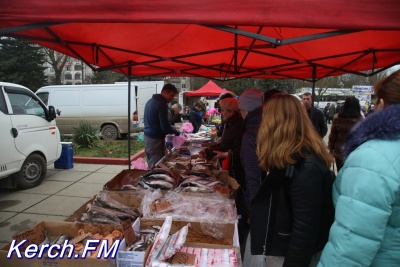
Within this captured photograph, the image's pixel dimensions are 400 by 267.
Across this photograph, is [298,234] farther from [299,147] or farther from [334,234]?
[299,147]

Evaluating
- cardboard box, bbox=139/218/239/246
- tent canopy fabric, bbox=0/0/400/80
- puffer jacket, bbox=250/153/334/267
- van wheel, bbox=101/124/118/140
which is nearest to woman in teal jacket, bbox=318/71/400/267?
puffer jacket, bbox=250/153/334/267

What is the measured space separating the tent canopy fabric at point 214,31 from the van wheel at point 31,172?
294 cm

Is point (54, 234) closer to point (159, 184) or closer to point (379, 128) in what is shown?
point (159, 184)

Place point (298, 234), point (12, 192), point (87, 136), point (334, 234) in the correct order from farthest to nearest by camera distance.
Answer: point (87, 136)
point (12, 192)
point (298, 234)
point (334, 234)

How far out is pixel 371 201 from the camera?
1.17 meters

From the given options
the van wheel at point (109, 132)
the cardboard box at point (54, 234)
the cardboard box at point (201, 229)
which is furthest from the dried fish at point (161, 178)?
the van wheel at point (109, 132)

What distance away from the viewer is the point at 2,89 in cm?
540

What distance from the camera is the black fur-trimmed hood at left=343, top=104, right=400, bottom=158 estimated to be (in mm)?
1217

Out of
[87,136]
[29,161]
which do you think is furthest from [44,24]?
[87,136]

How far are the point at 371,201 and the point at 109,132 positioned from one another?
42.2 ft

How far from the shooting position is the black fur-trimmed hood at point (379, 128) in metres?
1.22

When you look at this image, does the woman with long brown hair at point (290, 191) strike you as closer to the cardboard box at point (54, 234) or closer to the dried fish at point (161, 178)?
the cardboard box at point (54, 234)

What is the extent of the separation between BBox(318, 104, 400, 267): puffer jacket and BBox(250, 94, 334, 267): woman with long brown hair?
31 cm

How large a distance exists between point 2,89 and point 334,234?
6078mm
